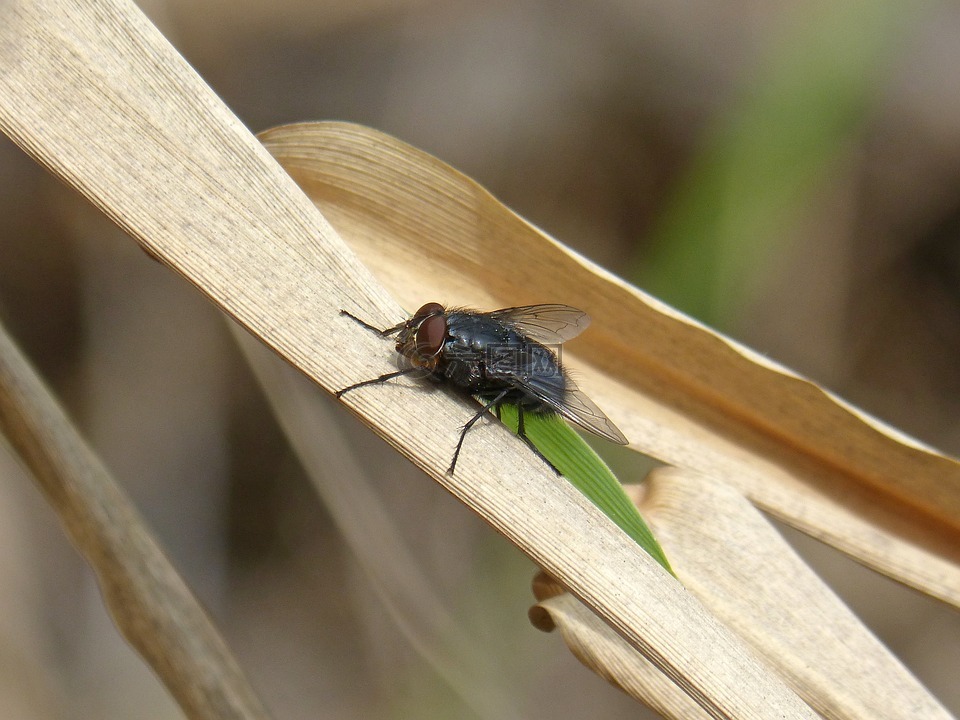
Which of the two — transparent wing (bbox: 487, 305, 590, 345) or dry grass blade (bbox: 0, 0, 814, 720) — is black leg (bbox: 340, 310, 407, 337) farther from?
transparent wing (bbox: 487, 305, 590, 345)

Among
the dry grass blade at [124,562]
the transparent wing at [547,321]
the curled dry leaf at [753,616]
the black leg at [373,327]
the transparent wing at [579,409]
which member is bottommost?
the dry grass blade at [124,562]

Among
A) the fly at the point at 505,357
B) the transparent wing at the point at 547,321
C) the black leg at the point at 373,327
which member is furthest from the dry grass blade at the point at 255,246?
the transparent wing at the point at 547,321

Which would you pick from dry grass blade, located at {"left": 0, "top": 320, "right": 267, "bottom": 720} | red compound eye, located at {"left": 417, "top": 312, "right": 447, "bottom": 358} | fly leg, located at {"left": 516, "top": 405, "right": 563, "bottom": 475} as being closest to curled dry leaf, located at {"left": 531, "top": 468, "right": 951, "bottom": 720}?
fly leg, located at {"left": 516, "top": 405, "right": 563, "bottom": 475}

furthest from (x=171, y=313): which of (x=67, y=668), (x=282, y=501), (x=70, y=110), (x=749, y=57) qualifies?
(x=749, y=57)

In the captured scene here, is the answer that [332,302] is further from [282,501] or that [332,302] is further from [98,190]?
[282,501]

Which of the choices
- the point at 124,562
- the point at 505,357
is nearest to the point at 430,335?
the point at 505,357

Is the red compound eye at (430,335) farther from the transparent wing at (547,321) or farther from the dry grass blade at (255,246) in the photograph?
the dry grass blade at (255,246)

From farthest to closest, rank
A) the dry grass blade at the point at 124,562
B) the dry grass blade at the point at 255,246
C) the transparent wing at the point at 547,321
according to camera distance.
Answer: the transparent wing at the point at 547,321, the dry grass blade at the point at 124,562, the dry grass blade at the point at 255,246
